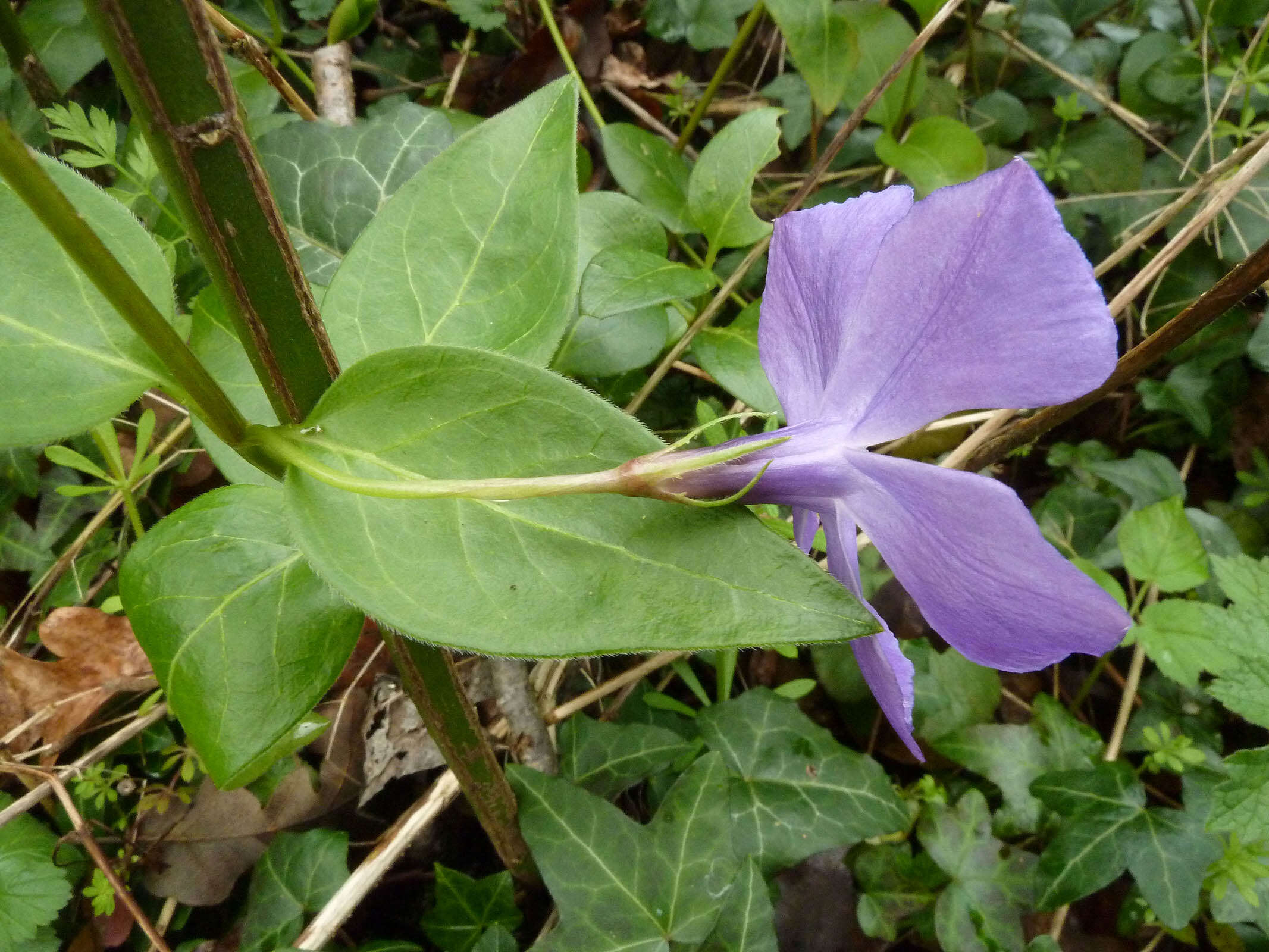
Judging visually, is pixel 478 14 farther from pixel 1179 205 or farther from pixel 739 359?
pixel 1179 205

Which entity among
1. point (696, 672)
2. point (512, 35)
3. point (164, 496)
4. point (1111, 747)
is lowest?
point (1111, 747)

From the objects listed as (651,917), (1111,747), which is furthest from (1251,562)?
(651,917)

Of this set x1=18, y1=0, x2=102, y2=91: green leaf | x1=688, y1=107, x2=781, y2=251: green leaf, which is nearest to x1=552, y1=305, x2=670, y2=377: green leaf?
x1=688, y1=107, x2=781, y2=251: green leaf

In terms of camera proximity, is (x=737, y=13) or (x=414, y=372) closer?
(x=414, y=372)

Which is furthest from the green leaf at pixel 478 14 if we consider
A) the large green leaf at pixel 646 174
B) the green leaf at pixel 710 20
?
the large green leaf at pixel 646 174

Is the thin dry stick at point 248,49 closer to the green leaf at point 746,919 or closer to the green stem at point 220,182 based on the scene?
the green stem at point 220,182

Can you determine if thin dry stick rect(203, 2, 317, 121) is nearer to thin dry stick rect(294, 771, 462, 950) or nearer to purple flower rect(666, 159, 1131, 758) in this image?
purple flower rect(666, 159, 1131, 758)

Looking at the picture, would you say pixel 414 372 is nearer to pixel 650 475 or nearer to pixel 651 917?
pixel 650 475

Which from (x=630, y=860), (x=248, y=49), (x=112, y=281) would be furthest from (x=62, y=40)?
(x=630, y=860)
